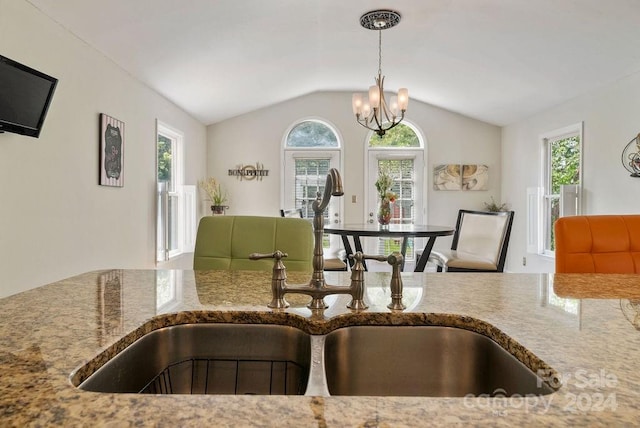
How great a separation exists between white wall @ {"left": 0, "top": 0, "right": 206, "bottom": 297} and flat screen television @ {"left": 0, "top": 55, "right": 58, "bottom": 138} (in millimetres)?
133

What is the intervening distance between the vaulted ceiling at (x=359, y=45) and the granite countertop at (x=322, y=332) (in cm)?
214

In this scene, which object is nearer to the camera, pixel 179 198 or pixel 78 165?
pixel 78 165

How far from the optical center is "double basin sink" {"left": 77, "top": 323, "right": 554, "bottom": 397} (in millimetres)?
859

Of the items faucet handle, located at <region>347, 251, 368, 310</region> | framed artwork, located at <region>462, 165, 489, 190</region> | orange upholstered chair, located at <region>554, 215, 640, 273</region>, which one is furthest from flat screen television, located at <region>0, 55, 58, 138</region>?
framed artwork, located at <region>462, 165, 489, 190</region>

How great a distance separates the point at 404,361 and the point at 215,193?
5203 mm

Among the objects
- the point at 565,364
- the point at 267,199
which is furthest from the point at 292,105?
the point at 565,364

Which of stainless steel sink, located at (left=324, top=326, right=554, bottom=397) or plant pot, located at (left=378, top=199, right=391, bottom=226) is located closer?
stainless steel sink, located at (left=324, top=326, right=554, bottom=397)

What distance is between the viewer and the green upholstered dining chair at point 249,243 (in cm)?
176

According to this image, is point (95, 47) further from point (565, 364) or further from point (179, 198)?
point (565, 364)

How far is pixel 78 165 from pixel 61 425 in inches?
109

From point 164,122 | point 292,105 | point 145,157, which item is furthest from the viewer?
point 292,105

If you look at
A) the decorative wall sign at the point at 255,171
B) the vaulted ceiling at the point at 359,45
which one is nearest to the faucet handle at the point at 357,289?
the vaulted ceiling at the point at 359,45

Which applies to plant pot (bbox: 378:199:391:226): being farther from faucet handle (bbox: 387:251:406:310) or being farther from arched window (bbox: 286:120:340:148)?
faucet handle (bbox: 387:251:406:310)

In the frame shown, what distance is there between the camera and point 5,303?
37.1 inches
